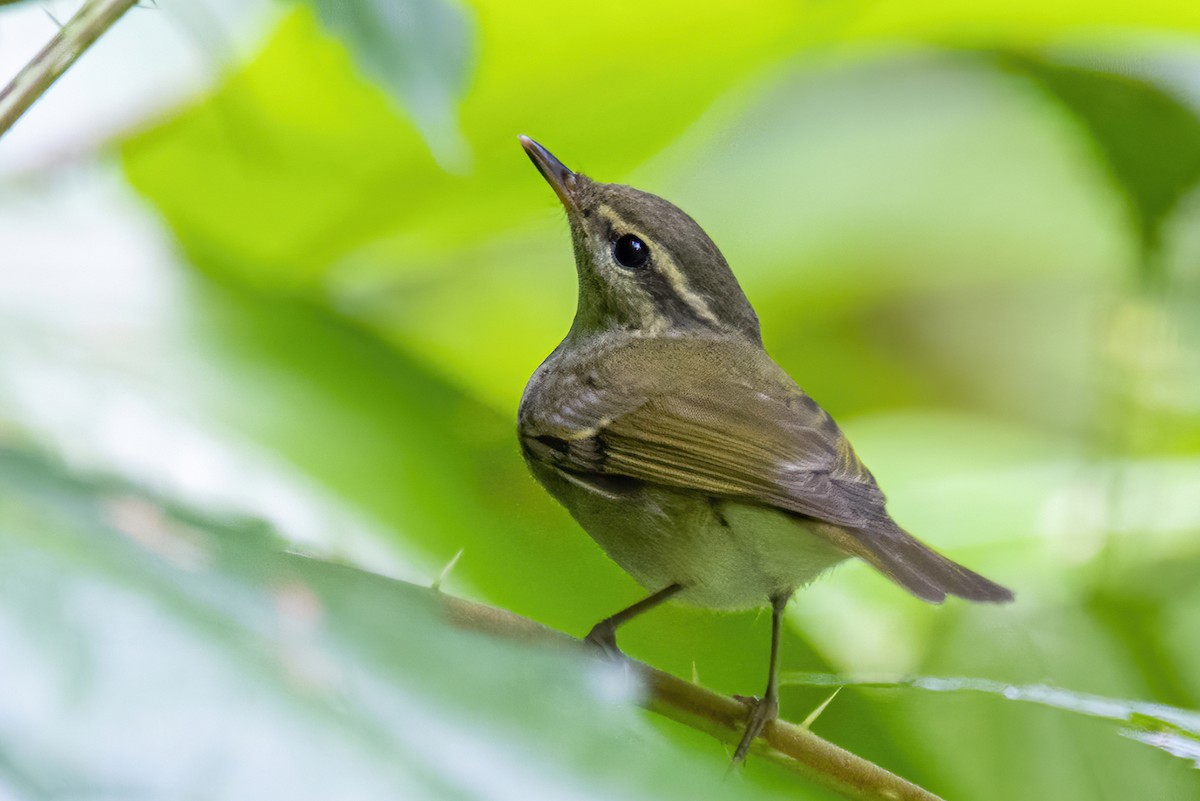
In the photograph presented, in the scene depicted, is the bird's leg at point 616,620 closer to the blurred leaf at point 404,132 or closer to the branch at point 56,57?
the blurred leaf at point 404,132

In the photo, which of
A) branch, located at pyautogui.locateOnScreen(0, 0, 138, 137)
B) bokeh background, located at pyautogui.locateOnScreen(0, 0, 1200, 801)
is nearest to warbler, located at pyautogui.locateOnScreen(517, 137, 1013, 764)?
bokeh background, located at pyautogui.locateOnScreen(0, 0, 1200, 801)

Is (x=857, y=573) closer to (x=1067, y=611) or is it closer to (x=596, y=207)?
(x=1067, y=611)

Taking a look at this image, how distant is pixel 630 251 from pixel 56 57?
72.8 inches

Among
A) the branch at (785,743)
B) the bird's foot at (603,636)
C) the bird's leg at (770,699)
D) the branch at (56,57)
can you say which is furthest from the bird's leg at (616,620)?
the branch at (56,57)

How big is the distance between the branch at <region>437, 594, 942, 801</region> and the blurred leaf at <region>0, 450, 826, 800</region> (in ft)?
2.99

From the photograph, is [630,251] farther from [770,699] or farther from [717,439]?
[770,699]

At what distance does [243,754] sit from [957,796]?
1.80m

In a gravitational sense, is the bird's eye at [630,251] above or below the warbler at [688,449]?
above

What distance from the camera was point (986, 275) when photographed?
440 cm

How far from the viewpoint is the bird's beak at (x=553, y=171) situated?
248 centimetres

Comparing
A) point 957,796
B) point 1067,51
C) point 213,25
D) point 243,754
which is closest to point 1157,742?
point 957,796

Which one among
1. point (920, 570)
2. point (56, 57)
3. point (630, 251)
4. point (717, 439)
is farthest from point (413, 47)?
point (630, 251)

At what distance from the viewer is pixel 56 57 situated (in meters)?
0.91

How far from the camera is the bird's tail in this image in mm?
1639
